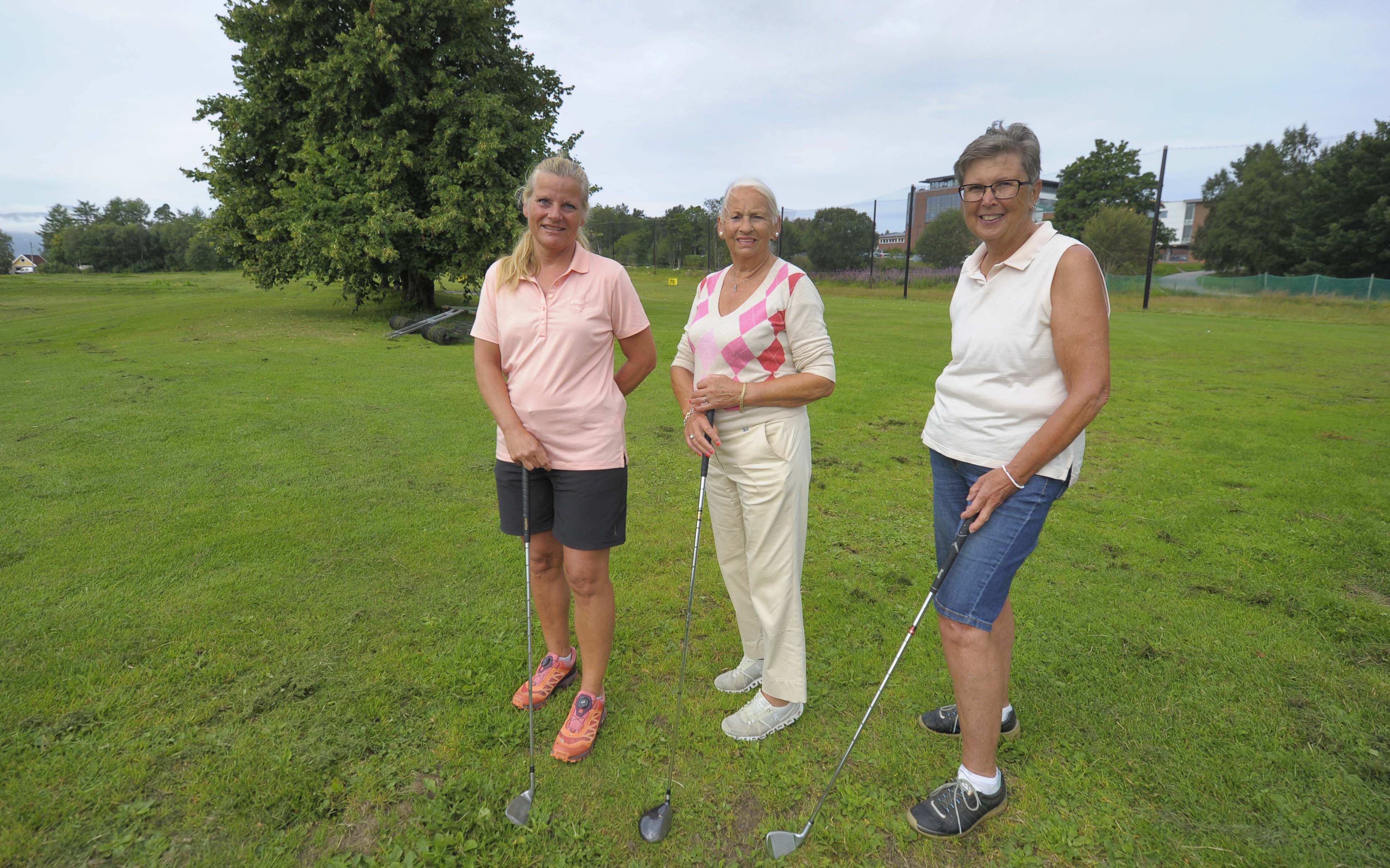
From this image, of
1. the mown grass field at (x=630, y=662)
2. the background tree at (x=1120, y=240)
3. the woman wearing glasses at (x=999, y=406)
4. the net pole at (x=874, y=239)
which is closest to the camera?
the woman wearing glasses at (x=999, y=406)

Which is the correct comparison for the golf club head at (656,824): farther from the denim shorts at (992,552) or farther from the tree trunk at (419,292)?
the tree trunk at (419,292)

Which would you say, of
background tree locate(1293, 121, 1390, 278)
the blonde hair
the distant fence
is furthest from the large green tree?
background tree locate(1293, 121, 1390, 278)

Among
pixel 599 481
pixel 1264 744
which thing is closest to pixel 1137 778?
pixel 1264 744

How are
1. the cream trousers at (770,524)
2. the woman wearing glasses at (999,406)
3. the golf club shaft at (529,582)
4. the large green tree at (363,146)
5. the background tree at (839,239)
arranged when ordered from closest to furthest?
the woman wearing glasses at (999,406), the golf club shaft at (529,582), the cream trousers at (770,524), the large green tree at (363,146), the background tree at (839,239)

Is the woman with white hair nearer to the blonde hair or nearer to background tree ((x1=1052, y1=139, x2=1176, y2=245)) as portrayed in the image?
the blonde hair

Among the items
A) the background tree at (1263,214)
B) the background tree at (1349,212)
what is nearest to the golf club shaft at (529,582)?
the background tree at (1349,212)

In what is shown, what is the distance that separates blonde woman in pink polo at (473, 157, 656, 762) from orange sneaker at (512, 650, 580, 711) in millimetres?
236

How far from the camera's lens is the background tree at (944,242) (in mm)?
32750

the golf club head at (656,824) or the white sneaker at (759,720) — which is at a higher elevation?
the white sneaker at (759,720)

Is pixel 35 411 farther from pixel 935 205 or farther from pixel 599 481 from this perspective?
pixel 935 205

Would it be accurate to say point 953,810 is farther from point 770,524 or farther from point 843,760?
point 770,524

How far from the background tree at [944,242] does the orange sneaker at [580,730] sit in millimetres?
33320

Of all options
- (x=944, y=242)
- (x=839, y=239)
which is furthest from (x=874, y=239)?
(x=944, y=242)

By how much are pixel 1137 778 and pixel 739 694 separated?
1.50 m
